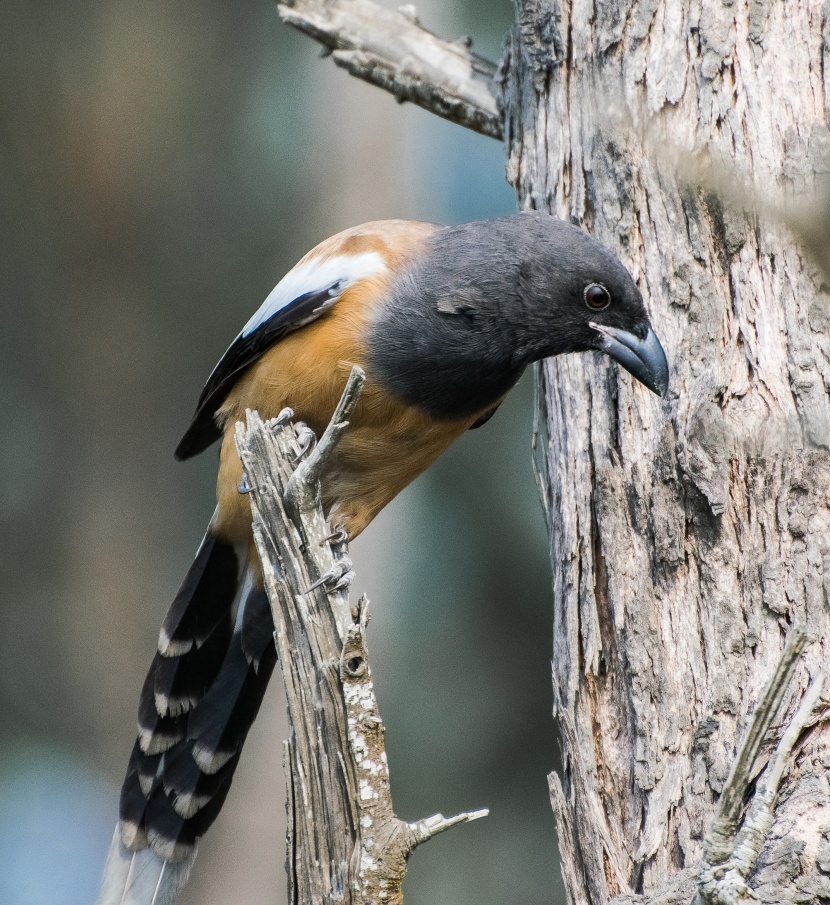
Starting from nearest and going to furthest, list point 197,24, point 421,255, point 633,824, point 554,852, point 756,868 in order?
point 756,868
point 633,824
point 421,255
point 554,852
point 197,24

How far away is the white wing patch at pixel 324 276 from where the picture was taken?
16.1 feet

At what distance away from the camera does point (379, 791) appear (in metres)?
3.23

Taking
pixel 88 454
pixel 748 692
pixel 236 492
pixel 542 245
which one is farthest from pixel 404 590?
pixel 748 692

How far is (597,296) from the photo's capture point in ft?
14.8

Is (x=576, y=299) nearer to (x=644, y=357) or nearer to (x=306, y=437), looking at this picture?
(x=644, y=357)

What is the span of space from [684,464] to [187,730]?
260 centimetres

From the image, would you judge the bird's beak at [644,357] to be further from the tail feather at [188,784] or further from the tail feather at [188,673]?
the tail feather at [188,784]

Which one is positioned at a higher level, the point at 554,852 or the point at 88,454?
the point at 88,454

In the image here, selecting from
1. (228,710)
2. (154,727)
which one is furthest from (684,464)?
(154,727)

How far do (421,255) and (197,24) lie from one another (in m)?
7.38

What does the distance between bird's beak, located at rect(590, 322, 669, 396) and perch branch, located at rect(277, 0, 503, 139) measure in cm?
182

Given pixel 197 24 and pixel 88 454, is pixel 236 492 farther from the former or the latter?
pixel 197 24

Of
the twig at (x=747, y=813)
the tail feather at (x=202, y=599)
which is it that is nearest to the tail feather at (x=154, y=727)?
the tail feather at (x=202, y=599)

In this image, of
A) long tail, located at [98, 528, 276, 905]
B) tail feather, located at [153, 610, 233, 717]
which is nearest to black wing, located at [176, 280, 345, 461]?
long tail, located at [98, 528, 276, 905]
